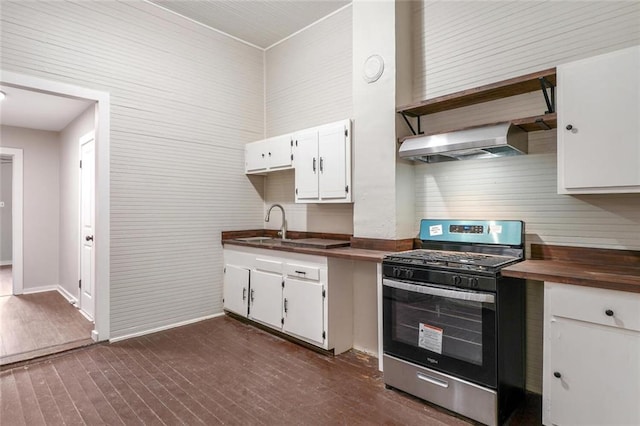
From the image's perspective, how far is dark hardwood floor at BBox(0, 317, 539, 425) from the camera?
2238 mm

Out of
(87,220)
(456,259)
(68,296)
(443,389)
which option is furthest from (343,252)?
(68,296)

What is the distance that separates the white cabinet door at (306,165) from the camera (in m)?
3.63

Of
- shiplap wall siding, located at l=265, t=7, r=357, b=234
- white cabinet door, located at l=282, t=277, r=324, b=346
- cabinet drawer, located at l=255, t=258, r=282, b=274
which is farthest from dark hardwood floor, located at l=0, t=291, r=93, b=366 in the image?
Answer: shiplap wall siding, located at l=265, t=7, r=357, b=234

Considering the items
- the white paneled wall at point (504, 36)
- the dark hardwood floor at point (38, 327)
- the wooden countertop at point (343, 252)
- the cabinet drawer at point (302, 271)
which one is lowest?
the dark hardwood floor at point (38, 327)

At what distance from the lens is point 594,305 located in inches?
71.4

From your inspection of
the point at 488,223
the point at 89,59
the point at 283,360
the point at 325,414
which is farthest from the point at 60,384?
the point at 488,223

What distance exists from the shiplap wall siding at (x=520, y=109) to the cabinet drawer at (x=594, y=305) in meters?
0.61

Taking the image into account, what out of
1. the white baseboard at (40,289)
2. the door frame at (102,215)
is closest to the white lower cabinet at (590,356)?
the door frame at (102,215)

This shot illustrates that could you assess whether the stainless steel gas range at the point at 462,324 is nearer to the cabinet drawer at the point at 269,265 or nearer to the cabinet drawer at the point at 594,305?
the cabinet drawer at the point at 594,305

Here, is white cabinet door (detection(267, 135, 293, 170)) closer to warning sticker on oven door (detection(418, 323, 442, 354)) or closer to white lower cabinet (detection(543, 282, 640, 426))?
warning sticker on oven door (detection(418, 323, 442, 354))

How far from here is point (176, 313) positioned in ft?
13.0

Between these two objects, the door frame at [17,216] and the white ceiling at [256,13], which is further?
the door frame at [17,216]

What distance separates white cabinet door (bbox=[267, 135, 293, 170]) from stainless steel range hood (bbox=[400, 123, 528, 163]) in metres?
1.47

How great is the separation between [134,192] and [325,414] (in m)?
2.83
